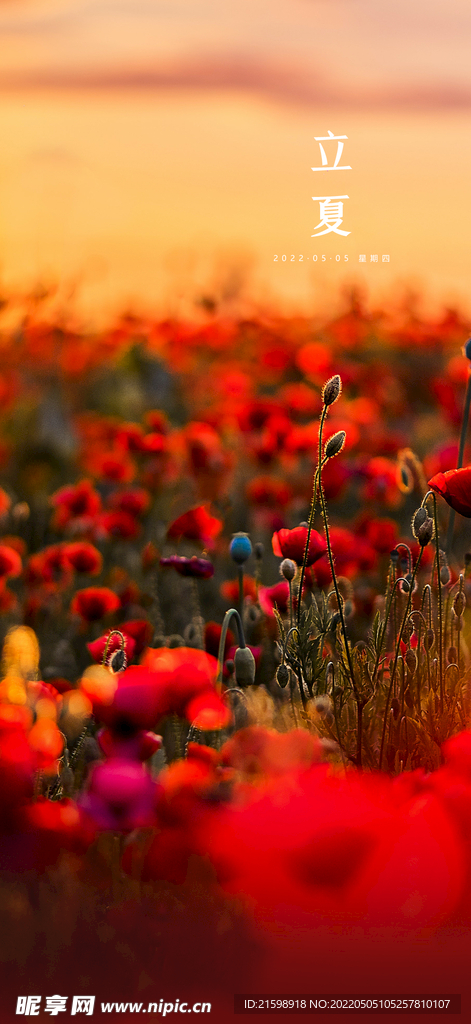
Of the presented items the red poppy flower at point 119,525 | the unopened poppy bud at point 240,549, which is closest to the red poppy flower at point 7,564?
the red poppy flower at point 119,525

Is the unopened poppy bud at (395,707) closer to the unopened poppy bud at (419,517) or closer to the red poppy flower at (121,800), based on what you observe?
the unopened poppy bud at (419,517)

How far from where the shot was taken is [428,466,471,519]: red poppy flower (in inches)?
41.5

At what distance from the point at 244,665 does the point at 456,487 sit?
0.39 m

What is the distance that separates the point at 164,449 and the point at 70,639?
2.00 feet

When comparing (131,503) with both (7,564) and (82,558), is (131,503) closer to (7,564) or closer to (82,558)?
(82,558)

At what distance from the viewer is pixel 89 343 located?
160 inches

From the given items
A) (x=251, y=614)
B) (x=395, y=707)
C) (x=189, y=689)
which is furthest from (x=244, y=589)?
(x=189, y=689)

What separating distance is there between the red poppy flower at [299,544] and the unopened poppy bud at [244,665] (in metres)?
0.16

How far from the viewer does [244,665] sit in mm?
1249

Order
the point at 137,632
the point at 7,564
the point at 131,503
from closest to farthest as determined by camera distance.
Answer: the point at 137,632 → the point at 7,564 → the point at 131,503

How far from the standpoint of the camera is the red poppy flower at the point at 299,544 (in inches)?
52.3

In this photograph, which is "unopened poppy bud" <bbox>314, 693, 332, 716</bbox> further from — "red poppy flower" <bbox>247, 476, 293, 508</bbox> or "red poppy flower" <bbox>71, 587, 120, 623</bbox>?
"red poppy flower" <bbox>247, 476, 293, 508</bbox>

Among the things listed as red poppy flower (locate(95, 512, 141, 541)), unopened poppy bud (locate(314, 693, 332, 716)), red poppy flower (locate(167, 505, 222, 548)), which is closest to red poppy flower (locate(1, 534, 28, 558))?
red poppy flower (locate(95, 512, 141, 541))

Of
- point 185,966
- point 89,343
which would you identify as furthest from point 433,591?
point 89,343
